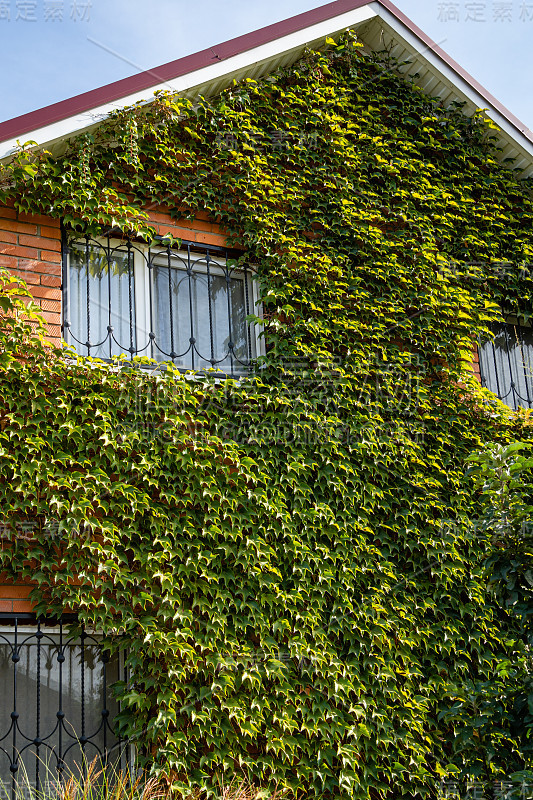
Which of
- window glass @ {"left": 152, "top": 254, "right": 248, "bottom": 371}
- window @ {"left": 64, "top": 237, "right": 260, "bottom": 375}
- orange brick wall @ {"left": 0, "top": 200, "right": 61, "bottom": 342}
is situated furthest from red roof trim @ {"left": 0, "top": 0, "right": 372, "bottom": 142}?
window glass @ {"left": 152, "top": 254, "right": 248, "bottom": 371}

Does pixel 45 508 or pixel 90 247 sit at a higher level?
pixel 90 247

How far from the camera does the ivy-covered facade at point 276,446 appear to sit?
16.9 feet

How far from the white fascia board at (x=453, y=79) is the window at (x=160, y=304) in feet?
10.1

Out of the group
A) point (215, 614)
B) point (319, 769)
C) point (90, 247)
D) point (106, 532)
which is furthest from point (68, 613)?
point (90, 247)

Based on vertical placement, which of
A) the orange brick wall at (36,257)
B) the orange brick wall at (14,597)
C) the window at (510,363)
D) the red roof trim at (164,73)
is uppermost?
the red roof trim at (164,73)

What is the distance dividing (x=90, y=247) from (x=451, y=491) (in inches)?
142

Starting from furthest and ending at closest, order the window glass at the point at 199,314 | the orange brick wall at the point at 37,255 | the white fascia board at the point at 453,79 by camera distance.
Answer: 1. the white fascia board at the point at 453,79
2. the window glass at the point at 199,314
3. the orange brick wall at the point at 37,255

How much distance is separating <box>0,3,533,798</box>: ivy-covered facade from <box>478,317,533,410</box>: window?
0.43 metres

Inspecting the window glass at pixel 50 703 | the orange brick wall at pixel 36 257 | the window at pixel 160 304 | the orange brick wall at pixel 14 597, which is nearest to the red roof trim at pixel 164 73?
the orange brick wall at pixel 36 257

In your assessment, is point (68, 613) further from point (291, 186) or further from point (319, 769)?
point (291, 186)

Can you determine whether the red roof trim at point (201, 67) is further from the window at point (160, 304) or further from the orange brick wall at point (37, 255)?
the window at point (160, 304)

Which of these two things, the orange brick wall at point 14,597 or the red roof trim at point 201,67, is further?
the red roof trim at point 201,67

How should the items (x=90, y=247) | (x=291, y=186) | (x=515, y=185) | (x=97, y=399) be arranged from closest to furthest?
(x=97, y=399) < (x=90, y=247) < (x=291, y=186) < (x=515, y=185)

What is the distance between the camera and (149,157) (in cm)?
637
